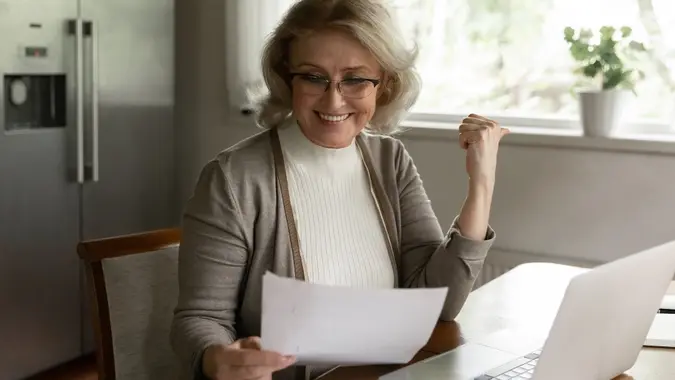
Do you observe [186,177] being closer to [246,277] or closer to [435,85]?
[435,85]

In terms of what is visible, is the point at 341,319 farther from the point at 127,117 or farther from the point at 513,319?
the point at 127,117

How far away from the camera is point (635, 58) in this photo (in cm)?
266

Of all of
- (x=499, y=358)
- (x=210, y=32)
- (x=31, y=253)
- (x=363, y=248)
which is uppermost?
(x=210, y=32)

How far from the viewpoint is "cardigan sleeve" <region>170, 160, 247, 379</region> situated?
126cm

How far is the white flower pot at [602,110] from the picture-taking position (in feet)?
8.31

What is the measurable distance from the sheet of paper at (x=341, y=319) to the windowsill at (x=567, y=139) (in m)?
1.60

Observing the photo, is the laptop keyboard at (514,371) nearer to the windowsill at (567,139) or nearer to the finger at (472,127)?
the finger at (472,127)

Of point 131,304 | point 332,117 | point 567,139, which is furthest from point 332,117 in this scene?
point 567,139

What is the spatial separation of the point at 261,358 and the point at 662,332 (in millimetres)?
750

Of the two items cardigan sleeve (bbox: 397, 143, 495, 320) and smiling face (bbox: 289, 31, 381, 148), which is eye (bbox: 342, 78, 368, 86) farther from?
cardigan sleeve (bbox: 397, 143, 495, 320)

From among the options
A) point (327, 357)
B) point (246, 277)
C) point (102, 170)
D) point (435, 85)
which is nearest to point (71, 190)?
point (102, 170)

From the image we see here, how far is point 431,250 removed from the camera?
155 centimetres

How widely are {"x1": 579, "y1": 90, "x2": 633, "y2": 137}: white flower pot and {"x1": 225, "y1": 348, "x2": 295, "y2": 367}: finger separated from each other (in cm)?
180

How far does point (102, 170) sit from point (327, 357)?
6.76 feet
